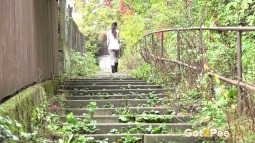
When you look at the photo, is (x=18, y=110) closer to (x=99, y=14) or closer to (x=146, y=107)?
(x=146, y=107)

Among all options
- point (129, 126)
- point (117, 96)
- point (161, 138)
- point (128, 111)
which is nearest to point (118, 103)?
point (117, 96)

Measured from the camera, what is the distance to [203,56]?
5.57 metres

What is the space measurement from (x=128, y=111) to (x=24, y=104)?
2158 millimetres

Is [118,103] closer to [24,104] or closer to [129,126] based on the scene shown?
[129,126]

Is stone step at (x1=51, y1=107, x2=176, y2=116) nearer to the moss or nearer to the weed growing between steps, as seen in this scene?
the moss

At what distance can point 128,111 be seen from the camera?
20.4ft

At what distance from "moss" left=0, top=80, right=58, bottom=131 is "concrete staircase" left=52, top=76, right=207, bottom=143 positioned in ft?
2.07

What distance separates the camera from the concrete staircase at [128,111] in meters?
4.85

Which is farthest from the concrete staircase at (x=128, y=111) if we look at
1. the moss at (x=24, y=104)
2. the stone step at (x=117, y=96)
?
the moss at (x=24, y=104)

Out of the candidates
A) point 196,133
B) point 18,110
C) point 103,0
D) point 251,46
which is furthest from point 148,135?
point 103,0

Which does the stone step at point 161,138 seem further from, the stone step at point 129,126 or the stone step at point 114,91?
the stone step at point 114,91

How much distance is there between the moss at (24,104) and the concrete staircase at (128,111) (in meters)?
0.63

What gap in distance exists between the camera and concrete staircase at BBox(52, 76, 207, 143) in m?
4.85

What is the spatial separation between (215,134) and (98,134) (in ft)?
4.28
